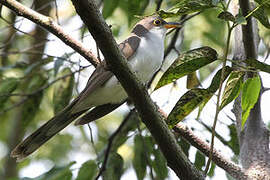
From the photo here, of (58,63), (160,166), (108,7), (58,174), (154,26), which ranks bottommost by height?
(160,166)

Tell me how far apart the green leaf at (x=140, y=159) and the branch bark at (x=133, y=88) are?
4.41 ft

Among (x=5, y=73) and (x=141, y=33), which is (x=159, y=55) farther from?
(x=5, y=73)

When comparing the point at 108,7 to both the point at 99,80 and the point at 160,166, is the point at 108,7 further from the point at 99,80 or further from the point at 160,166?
the point at 160,166

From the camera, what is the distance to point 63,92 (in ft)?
13.6

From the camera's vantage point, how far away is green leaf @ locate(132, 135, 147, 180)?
12.8 ft

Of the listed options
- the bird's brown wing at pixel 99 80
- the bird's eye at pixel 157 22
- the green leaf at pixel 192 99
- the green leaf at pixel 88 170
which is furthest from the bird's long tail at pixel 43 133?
the green leaf at pixel 192 99

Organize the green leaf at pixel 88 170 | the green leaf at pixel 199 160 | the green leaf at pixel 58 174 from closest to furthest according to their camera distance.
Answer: the green leaf at pixel 58 174 < the green leaf at pixel 88 170 < the green leaf at pixel 199 160

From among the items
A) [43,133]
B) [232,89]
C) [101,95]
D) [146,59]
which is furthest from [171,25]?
[232,89]

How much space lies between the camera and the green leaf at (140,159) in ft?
12.8

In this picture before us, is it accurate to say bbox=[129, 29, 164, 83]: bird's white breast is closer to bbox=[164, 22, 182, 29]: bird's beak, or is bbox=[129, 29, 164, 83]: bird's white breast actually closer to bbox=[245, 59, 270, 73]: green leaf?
bbox=[164, 22, 182, 29]: bird's beak

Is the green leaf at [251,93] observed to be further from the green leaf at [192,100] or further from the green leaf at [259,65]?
the green leaf at [192,100]

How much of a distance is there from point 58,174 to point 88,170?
42 cm

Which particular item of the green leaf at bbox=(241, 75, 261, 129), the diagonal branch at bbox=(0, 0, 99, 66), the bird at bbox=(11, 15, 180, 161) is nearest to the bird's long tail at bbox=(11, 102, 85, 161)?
the bird at bbox=(11, 15, 180, 161)

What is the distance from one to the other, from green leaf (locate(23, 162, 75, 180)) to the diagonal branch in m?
0.86
